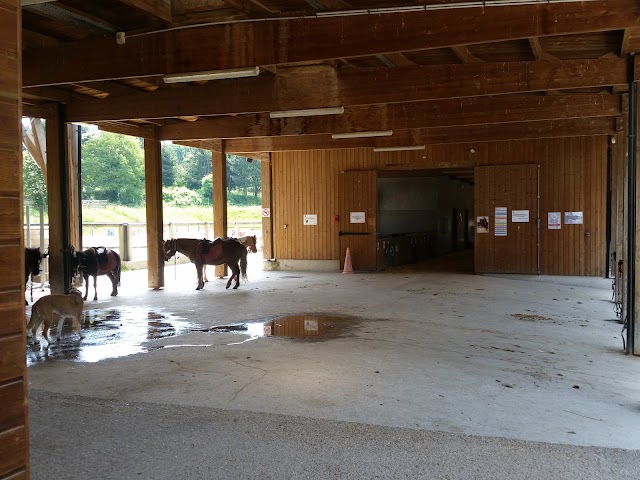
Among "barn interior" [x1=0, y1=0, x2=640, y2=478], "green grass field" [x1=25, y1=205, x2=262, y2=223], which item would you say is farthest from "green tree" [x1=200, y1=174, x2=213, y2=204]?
"barn interior" [x1=0, y1=0, x2=640, y2=478]

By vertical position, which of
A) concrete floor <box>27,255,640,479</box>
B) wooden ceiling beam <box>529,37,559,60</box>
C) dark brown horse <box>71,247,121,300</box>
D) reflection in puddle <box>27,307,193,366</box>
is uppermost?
wooden ceiling beam <box>529,37,559,60</box>

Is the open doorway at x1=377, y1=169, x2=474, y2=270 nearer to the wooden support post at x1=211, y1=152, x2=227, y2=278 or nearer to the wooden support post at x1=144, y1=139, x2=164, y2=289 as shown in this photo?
the wooden support post at x1=211, y1=152, x2=227, y2=278

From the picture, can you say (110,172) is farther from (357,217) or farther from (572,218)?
(572,218)

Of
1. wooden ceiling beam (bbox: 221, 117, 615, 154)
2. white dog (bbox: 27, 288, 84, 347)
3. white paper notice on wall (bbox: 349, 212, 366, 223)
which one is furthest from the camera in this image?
white paper notice on wall (bbox: 349, 212, 366, 223)

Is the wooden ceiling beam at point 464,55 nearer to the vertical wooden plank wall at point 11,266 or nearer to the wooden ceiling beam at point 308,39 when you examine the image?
the wooden ceiling beam at point 308,39

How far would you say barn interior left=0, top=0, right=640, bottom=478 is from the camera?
5.86 meters

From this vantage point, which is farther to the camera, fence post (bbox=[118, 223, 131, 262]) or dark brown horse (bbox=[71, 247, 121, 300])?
fence post (bbox=[118, 223, 131, 262])

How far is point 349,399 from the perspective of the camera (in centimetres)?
527

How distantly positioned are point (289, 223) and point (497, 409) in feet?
46.6

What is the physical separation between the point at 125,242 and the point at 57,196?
27.3 feet

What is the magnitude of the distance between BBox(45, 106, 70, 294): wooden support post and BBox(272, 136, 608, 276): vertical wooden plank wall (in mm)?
8286

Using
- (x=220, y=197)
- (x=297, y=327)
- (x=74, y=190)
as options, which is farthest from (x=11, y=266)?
(x=220, y=197)

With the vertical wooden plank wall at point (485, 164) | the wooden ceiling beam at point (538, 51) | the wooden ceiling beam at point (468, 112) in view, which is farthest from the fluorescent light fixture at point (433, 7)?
the vertical wooden plank wall at point (485, 164)

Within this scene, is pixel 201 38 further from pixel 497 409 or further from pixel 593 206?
pixel 593 206
